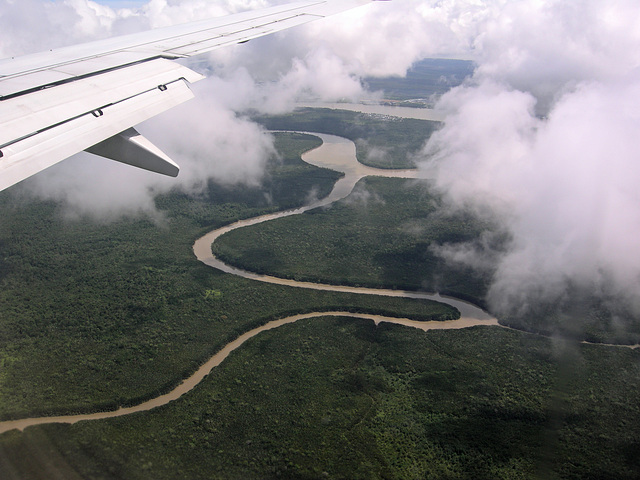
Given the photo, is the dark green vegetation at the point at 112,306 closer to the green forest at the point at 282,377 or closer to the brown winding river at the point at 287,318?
the green forest at the point at 282,377

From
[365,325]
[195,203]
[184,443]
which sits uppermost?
[195,203]

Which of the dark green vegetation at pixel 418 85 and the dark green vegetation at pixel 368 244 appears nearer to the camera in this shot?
the dark green vegetation at pixel 368 244

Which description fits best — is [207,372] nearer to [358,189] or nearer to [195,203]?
[195,203]

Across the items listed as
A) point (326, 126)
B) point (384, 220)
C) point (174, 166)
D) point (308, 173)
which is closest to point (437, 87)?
point (326, 126)

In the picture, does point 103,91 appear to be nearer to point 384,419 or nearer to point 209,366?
point 384,419

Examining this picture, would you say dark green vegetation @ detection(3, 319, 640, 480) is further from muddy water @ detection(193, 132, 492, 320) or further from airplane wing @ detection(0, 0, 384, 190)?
airplane wing @ detection(0, 0, 384, 190)

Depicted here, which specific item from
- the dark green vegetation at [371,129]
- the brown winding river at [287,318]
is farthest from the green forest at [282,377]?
the dark green vegetation at [371,129]

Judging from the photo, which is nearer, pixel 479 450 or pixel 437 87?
pixel 479 450
